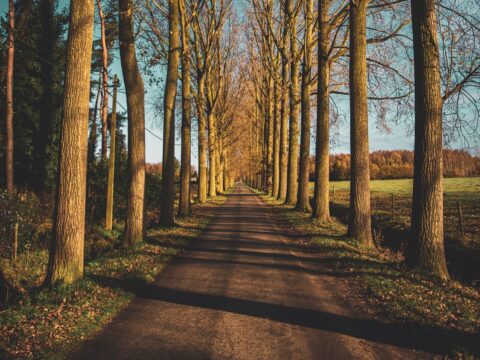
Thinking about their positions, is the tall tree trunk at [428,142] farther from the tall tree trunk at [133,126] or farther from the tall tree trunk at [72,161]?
the tall tree trunk at [133,126]

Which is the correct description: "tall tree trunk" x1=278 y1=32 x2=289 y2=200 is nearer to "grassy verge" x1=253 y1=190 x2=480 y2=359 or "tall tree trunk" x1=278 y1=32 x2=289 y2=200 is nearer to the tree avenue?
the tree avenue

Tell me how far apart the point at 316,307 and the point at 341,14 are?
512 inches

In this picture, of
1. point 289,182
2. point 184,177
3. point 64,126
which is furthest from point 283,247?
point 289,182

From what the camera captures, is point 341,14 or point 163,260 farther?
point 341,14

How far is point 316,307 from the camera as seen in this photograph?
17.6 feet

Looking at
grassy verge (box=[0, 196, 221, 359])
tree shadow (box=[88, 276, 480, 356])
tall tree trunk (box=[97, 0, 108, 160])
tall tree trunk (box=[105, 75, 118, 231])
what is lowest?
tree shadow (box=[88, 276, 480, 356])

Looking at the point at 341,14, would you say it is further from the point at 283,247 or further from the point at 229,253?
the point at 229,253

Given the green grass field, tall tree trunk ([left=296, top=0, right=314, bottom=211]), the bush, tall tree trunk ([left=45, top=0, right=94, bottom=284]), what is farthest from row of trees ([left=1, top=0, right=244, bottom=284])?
the green grass field

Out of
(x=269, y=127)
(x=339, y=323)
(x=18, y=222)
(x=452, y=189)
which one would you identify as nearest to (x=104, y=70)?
(x=18, y=222)

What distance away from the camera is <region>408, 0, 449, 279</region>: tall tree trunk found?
23.6 feet

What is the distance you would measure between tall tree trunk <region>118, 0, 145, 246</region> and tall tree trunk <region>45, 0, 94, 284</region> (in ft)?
11.0

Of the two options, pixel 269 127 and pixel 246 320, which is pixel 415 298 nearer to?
pixel 246 320

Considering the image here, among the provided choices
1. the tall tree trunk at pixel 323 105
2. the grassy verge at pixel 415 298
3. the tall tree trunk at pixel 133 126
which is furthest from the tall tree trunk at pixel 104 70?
the grassy verge at pixel 415 298

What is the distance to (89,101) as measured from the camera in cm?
691
